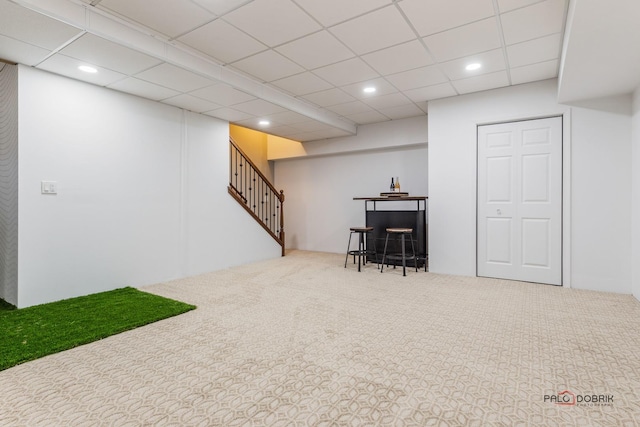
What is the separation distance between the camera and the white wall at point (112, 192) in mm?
3266

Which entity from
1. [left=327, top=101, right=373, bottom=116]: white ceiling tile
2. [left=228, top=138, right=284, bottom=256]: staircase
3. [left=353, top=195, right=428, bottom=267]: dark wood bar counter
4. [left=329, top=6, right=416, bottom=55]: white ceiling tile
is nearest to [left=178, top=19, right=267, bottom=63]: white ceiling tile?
[left=329, top=6, right=416, bottom=55]: white ceiling tile

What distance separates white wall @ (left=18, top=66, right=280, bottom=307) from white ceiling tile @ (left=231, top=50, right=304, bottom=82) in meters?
1.51

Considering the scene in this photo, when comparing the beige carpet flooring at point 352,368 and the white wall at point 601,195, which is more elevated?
the white wall at point 601,195

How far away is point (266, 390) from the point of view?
1.77m

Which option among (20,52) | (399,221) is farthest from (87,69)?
(399,221)

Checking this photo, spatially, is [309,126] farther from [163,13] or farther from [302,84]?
[163,13]

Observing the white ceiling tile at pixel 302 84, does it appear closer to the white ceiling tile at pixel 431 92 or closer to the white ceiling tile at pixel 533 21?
the white ceiling tile at pixel 431 92

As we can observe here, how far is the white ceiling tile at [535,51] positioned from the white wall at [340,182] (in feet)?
7.26

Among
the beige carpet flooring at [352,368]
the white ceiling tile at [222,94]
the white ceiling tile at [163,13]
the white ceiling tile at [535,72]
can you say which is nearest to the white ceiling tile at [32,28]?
the white ceiling tile at [163,13]

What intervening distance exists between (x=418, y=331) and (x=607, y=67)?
2937 millimetres

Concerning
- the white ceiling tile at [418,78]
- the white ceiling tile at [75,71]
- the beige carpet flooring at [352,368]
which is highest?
the white ceiling tile at [418,78]

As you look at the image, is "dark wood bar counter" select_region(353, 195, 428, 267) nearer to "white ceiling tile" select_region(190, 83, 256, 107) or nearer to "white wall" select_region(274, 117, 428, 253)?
"white wall" select_region(274, 117, 428, 253)

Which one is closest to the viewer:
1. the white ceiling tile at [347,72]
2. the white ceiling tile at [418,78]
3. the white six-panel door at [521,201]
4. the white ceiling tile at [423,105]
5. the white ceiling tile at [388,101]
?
the white ceiling tile at [347,72]

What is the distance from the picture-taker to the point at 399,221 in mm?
5504
